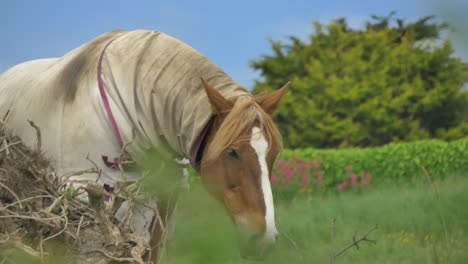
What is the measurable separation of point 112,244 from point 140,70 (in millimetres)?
2476

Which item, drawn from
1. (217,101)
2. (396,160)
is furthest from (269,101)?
(396,160)

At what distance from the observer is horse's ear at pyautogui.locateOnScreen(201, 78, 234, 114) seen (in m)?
3.92

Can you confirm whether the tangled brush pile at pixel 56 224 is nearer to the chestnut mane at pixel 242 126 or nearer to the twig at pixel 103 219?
the twig at pixel 103 219

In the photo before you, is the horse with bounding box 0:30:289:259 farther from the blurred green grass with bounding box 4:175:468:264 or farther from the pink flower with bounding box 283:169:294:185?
the pink flower with bounding box 283:169:294:185

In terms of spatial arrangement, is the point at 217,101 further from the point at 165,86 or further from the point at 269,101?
the point at 165,86

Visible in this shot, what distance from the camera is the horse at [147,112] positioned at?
377 centimetres

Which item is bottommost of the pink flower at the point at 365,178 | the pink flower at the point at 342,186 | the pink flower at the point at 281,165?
the pink flower at the point at 342,186

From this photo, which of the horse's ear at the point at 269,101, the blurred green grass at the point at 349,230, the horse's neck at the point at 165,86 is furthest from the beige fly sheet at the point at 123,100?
the blurred green grass at the point at 349,230

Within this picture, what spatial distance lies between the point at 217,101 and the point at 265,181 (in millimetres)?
568

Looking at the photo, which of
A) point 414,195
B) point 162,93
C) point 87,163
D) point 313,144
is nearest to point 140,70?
point 162,93

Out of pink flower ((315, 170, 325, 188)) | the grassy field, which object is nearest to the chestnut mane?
the grassy field

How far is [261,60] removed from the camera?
A: 3253 cm

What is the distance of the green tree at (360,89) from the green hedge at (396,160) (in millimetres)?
10054

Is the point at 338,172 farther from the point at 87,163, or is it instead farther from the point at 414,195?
the point at 87,163
